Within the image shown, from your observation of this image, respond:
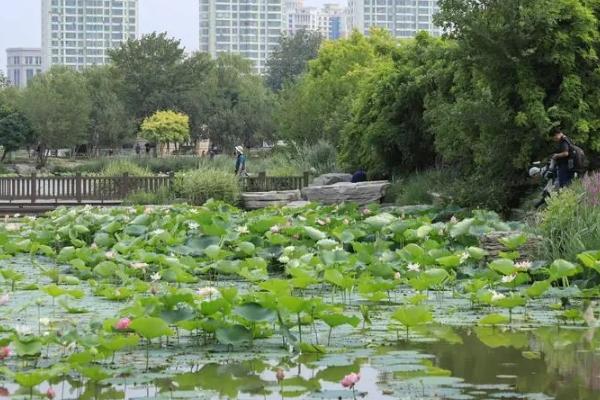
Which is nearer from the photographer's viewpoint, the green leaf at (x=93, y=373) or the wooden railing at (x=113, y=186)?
the green leaf at (x=93, y=373)

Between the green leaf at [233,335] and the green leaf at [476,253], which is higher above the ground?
the green leaf at [476,253]

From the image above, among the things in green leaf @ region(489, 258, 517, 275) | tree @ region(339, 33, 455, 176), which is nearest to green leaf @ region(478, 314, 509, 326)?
green leaf @ region(489, 258, 517, 275)

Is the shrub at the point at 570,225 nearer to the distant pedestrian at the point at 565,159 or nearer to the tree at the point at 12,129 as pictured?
the distant pedestrian at the point at 565,159

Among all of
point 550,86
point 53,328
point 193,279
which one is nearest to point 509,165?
point 550,86

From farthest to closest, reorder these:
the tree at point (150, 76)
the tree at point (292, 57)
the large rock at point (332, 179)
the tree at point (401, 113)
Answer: the tree at point (292, 57) < the tree at point (150, 76) < the large rock at point (332, 179) < the tree at point (401, 113)

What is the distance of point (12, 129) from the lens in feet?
218

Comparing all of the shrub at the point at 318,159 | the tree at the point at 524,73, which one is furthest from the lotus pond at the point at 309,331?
the shrub at the point at 318,159

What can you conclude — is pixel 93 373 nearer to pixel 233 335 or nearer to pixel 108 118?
pixel 233 335

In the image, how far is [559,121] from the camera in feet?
56.4

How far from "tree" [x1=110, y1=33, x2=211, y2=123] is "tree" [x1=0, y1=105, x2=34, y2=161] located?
10869 mm

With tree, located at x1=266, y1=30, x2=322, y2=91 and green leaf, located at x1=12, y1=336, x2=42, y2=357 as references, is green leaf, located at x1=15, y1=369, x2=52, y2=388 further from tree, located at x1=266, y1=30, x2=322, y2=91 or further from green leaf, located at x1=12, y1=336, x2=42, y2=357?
tree, located at x1=266, y1=30, x2=322, y2=91

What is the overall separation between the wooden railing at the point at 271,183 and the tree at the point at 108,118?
45996mm

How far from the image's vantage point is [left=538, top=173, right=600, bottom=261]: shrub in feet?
34.8

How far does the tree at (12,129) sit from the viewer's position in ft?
216
